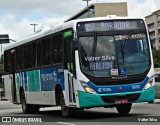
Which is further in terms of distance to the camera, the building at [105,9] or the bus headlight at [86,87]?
the building at [105,9]

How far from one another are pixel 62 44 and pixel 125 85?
9.21 feet

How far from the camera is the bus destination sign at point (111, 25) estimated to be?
15.8 metres

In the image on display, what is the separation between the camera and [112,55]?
15.4 metres

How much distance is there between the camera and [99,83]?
15188 millimetres

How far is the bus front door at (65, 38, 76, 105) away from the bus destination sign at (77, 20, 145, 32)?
0.65 metres

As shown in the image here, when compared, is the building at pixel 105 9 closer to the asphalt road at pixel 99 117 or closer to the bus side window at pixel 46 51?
the asphalt road at pixel 99 117

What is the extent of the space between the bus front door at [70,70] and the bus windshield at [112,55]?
19.8 inches

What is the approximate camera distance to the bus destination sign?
15.8 m

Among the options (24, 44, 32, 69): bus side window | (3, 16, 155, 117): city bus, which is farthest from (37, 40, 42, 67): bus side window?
(3, 16, 155, 117): city bus

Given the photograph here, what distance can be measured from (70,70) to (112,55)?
1509mm

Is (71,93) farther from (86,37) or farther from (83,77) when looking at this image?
(86,37)

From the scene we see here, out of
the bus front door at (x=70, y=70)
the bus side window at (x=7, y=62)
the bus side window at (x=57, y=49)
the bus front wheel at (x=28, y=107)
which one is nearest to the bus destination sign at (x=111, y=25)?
the bus front door at (x=70, y=70)

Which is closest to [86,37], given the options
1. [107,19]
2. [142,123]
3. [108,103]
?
[107,19]

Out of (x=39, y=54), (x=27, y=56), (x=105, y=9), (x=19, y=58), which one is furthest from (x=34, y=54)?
(x=105, y=9)
